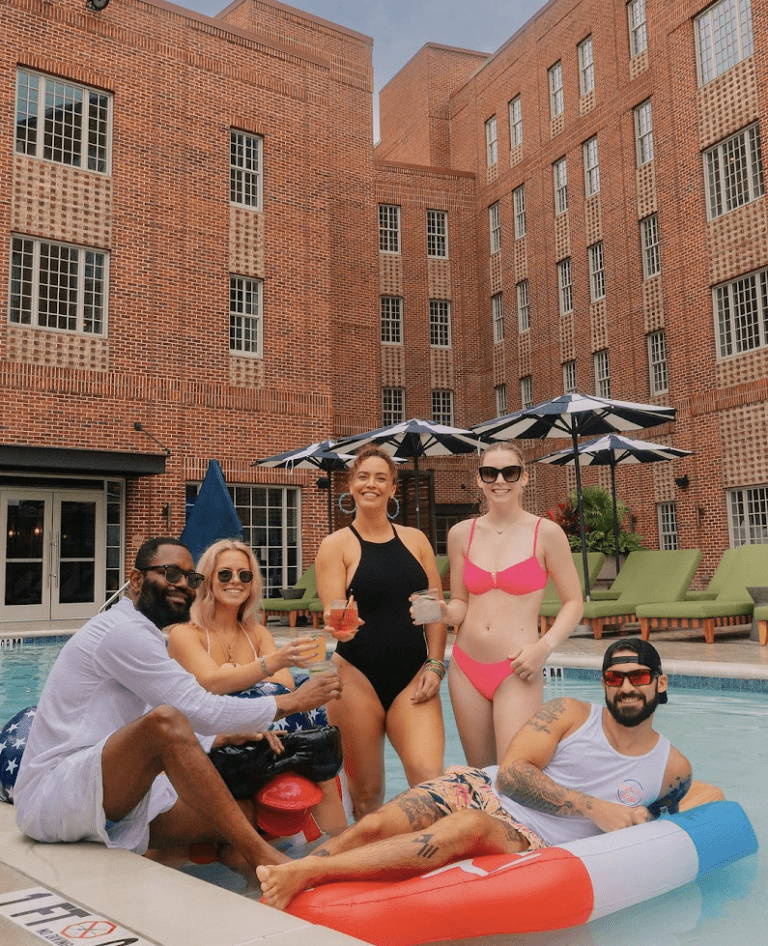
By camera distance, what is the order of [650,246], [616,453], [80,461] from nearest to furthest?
[80,461] < [616,453] < [650,246]

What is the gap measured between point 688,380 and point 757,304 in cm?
237

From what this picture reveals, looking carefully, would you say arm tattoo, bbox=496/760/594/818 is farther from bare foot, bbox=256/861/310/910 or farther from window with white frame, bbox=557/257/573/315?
Result: window with white frame, bbox=557/257/573/315

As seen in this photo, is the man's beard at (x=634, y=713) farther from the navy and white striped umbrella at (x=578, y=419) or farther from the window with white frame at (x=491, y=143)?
the window with white frame at (x=491, y=143)

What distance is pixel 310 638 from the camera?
3.38 metres

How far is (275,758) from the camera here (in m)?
3.70

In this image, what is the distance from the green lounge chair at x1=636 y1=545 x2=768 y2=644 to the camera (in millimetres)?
11297

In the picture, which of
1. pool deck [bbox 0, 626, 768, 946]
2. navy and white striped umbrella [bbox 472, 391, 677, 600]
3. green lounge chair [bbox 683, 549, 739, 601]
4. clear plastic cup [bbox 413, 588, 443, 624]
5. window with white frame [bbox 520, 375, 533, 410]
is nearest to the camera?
pool deck [bbox 0, 626, 768, 946]

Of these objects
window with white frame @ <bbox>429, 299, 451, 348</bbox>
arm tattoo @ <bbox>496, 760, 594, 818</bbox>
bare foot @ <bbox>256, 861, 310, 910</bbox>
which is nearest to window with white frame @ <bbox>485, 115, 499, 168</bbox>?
window with white frame @ <bbox>429, 299, 451, 348</bbox>

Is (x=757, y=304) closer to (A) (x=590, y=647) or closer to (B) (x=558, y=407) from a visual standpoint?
(B) (x=558, y=407)

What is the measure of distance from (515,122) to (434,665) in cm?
2699

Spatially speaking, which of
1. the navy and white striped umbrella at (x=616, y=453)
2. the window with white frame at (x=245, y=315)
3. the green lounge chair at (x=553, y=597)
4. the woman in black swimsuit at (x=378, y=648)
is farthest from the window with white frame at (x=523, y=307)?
the woman in black swimsuit at (x=378, y=648)

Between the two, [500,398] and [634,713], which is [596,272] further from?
[634,713]

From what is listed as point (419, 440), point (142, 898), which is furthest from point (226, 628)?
point (419, 440)

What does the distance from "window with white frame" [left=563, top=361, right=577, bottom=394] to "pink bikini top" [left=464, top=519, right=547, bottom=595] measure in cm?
2216
